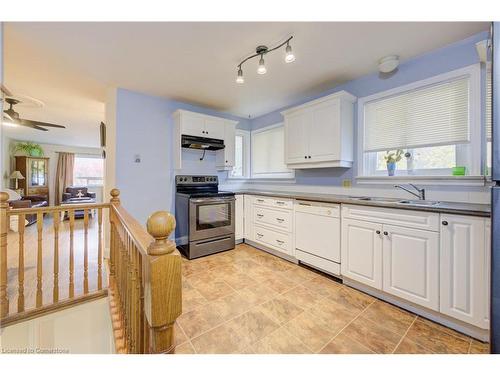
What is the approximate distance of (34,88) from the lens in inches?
116

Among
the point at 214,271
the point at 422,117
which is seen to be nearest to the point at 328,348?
the point at 214,271

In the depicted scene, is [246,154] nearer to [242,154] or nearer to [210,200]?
[242,154]

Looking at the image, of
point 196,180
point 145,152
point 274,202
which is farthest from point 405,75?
point 145,152

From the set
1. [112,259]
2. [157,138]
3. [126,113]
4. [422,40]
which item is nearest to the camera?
[422,40]

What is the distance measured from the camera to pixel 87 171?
8.00 meters

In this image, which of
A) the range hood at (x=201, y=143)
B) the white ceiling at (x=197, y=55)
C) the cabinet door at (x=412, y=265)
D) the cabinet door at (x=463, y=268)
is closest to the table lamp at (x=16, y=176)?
the white ceiling at (x=197, y=55)

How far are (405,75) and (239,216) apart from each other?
277 cm

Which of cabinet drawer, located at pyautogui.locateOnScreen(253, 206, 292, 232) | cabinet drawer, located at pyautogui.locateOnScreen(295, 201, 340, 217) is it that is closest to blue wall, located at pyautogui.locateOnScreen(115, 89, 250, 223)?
cabinet drawer, located at pyautogui.locateOnScreen(253, 206, 292, 232)

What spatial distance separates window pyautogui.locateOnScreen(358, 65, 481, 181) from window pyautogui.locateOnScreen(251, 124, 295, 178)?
132 centimetres

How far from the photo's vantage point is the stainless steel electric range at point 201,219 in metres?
2.95

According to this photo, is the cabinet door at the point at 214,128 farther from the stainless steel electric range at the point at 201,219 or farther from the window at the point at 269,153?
the window at the point at 269,153

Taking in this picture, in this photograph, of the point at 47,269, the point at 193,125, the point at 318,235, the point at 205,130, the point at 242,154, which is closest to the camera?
the point at 318,235
